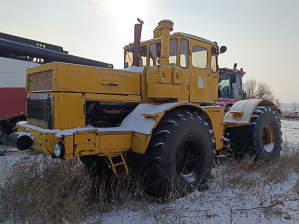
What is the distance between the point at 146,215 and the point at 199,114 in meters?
2.19

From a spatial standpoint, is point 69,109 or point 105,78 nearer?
point 69,109

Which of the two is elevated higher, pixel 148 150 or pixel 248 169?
pixel 148 150

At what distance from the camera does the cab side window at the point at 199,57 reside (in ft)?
16.5

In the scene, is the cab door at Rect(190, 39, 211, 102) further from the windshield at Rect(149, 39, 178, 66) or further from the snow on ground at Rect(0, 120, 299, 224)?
the snow on ground at Rect(0, 120, 299, 224)

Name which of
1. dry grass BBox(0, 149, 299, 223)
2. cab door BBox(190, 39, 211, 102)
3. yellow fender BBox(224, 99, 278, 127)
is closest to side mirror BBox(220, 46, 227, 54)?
cab door BBox(190, 39, 211, 102)

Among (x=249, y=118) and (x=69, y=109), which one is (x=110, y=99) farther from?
(x=249, y=118)

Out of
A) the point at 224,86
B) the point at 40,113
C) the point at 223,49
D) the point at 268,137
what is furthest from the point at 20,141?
the point at 224,86

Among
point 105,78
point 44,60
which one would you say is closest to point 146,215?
point 105,78

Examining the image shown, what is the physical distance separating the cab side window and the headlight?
9.71ft

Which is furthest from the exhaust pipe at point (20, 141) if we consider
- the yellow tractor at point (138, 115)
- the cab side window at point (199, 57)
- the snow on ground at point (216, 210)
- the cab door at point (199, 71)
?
the cab side window at point (199, 57)

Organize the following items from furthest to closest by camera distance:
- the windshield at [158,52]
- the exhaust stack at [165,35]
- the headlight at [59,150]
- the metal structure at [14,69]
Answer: the metal structure at [14,69], the windshield at [158,52], the exhaust stack at [165,35], the headlight at [59,150]

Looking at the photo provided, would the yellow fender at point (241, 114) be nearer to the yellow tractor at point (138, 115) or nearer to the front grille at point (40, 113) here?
the yellow tractor at point (138, 115)

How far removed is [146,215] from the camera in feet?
10.6

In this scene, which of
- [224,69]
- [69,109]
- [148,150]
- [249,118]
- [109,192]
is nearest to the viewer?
[69,109]
